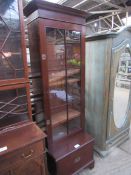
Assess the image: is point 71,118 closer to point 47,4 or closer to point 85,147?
point 85,147

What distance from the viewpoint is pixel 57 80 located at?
1.62 metres

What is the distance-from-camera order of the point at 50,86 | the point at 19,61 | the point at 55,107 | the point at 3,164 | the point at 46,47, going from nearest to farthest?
1. the point at 3,164
2. the point at 19,61
3. the point at 46,47
4. the point at 50,86
5. the point at 55,107

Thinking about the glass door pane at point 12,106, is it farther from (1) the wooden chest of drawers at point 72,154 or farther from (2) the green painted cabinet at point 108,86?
(2) the green painted cabinet at point 108,86

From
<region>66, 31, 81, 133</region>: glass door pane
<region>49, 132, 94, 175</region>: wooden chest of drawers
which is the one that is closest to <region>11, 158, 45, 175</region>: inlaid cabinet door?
<region>49, 132, 94, 175</region>: wooden chest of drawers

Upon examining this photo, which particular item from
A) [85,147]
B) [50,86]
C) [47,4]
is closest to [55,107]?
[50,86]

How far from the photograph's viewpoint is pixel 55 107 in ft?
5.48

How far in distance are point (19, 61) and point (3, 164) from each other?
83 cm

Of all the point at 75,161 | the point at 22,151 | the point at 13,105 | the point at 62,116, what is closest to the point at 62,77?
the point at 62,116

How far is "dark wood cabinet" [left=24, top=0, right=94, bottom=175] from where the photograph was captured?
1.35 metres

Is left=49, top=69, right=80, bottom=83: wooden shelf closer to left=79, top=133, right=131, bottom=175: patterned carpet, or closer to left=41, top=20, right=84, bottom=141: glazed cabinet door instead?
left=41, top=20, right=84, bottom=141: glazed cabinet door

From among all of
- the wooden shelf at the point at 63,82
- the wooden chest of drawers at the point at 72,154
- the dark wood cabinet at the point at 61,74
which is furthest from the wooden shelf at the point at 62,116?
the wooden shelf at the point at 63,82

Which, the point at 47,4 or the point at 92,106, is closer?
the point at 47,4

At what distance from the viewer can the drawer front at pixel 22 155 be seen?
1064mm

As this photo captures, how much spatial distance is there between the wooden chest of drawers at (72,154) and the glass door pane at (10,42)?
37.5 inches
